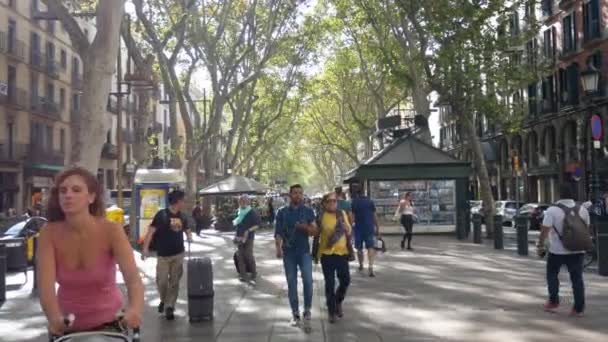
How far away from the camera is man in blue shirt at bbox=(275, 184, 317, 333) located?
7.85 m

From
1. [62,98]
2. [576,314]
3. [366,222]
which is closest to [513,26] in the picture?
[366,222]

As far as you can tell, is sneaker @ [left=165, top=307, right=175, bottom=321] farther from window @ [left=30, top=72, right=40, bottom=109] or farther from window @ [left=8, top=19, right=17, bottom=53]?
window @ [left=30, top=72, right=40, bottom=109]

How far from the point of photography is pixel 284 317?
8578 mm

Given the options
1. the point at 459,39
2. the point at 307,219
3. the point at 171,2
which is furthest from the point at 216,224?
the point at 307,219

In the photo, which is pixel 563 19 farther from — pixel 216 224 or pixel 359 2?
pixel 216 224

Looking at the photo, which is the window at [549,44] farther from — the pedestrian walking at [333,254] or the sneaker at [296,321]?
the sneaker at [296,321]

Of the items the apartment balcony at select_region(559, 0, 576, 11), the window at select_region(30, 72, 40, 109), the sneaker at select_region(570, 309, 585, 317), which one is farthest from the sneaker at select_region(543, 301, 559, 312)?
the window at select_region(30, 72, 40, 109)

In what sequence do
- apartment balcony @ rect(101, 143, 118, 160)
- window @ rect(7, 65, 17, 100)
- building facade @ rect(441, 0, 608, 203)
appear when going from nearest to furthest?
building facade @ rect(441, 0, 608, 203) → window @ rect(7, 65, 17, 100) → apartment balcony @ rect(101, 143, 118, 160)

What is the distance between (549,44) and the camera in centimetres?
4316

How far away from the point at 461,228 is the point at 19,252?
13343mm

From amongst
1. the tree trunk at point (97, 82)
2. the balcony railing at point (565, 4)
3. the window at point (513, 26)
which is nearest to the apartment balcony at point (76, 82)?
the window at point (513, 26)

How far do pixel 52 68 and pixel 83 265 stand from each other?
4113 cm

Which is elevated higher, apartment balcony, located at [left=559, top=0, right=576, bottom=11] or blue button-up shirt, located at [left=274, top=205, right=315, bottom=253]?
apartment balcony, located at [left=559, top=0, right=576, bottom=11]

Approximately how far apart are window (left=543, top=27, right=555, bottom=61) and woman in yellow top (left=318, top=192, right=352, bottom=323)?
3807cm
